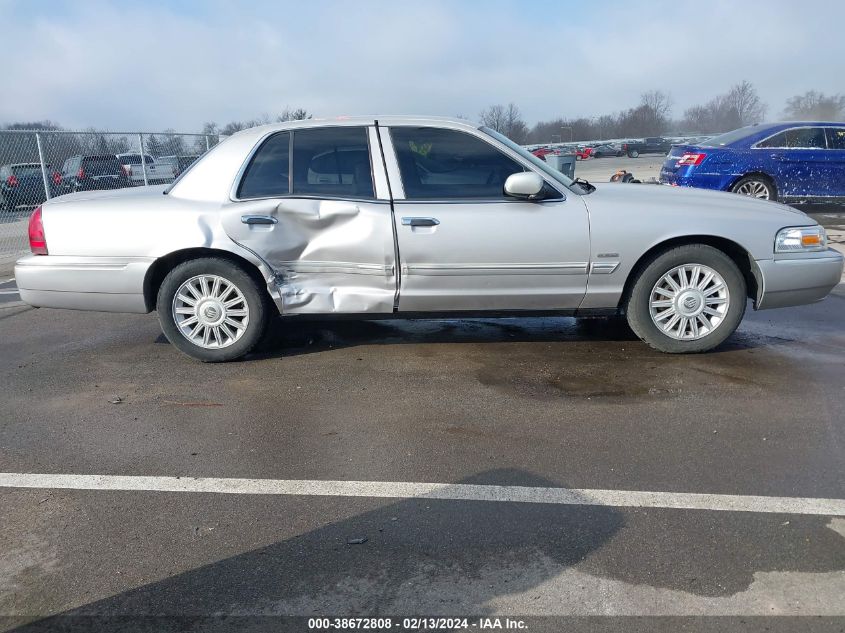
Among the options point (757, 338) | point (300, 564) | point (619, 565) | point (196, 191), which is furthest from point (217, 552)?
point (757, 338)

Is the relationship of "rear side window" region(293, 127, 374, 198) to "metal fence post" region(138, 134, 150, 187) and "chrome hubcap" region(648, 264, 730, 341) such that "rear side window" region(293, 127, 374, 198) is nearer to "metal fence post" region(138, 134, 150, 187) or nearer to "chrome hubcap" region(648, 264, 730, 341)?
"chrome hubcap" region(648, 264, 730, 341)

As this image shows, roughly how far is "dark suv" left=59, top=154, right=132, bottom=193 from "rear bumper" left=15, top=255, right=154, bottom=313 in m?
8.86

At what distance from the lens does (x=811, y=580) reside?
8.14 ft

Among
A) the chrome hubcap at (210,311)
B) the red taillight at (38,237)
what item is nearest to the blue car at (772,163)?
the chrome hubcap at (210,311)

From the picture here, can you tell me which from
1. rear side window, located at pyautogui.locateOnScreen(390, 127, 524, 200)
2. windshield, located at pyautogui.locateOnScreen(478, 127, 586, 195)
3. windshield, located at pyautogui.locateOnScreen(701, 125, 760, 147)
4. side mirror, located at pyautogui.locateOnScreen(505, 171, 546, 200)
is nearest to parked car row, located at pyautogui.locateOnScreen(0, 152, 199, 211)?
rear side window, located at pyautogui.locateOnScreen(390, 127, 524, 200)

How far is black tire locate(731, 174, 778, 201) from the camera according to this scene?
36.7 feet

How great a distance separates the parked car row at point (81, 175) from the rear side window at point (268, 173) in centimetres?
651

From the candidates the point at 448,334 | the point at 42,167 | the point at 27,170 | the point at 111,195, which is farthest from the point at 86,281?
the point at 27,170

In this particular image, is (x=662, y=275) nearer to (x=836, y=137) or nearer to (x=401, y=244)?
(x=401, y=244)

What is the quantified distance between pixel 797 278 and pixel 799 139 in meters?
7.90

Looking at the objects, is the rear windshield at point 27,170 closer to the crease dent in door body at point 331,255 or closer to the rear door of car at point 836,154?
the crease dent in door body at point 331,255

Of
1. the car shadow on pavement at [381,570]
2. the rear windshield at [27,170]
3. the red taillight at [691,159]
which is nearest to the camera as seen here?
the car shadow on pavement at [381,570]

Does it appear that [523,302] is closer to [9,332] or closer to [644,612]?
[644,612]

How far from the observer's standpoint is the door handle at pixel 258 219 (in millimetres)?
4723
